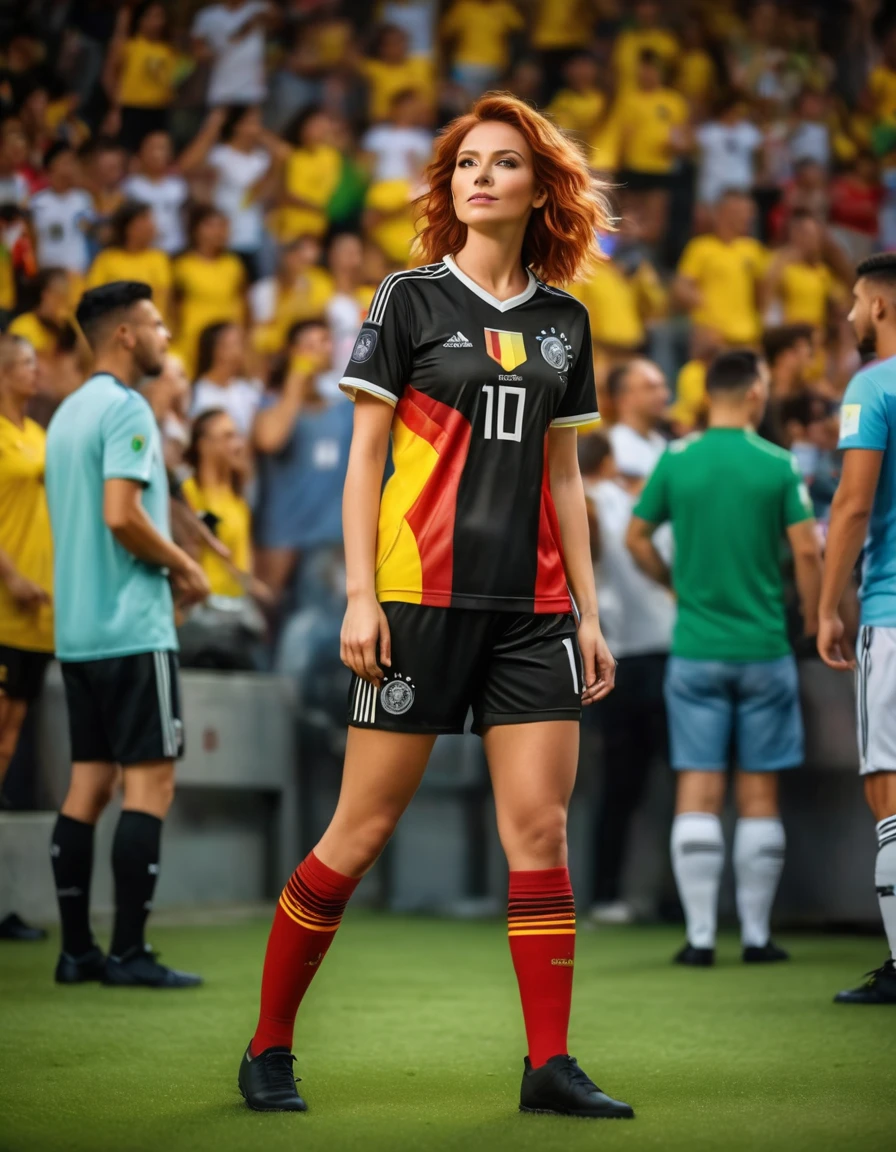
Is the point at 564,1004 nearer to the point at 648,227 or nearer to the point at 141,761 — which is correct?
the point at 141,761

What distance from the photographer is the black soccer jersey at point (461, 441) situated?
334cm

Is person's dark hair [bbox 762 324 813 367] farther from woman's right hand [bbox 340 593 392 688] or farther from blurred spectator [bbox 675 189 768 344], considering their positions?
woman's right hand [bbox 340 593 392 688]

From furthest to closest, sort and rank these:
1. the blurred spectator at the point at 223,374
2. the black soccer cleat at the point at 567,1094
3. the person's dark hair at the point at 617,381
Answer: the blurred spectator at the point at 223,374
the person's dark hair at the point at 617,381
the black soccer cleat at the point at 567,1094

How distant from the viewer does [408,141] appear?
1227 cm

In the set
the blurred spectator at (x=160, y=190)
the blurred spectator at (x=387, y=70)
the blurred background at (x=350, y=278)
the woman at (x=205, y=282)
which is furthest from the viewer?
the blurred spectator at (x=387, y=70)

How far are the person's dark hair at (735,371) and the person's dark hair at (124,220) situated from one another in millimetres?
4870

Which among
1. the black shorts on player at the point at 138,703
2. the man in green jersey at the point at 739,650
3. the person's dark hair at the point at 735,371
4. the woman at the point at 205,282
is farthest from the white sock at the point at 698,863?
the woman at the point at 205,282

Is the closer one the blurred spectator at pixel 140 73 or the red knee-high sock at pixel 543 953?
the red knee-high sock at pixel 543 953

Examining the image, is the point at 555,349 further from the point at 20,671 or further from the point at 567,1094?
the point at 20,671

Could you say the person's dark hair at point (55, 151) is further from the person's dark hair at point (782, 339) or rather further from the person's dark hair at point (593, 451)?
the person's dark hair at point (782, 339)

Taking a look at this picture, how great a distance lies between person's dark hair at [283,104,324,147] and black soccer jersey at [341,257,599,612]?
29.4ft

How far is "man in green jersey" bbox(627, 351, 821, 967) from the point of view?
628 centimetres

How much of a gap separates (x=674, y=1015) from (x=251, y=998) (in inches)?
49.0

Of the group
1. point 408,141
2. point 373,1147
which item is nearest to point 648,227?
point 408,141
